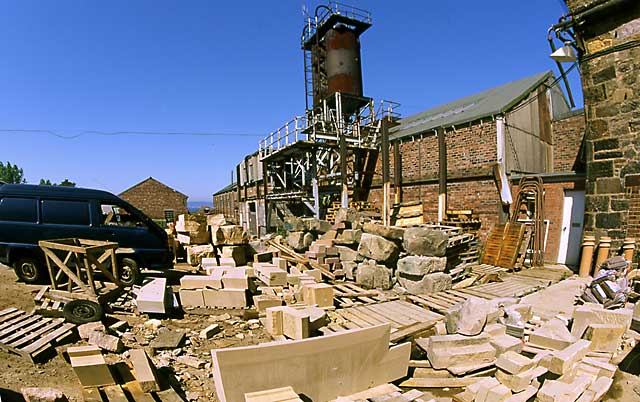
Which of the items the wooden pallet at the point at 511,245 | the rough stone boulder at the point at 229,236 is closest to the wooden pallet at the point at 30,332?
the rough stone boulder at the point at 229,236

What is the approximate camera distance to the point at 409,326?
5145mm

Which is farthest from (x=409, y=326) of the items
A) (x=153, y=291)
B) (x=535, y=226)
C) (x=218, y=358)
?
(x=535, y=226)

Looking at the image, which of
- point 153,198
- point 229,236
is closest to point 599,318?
point 229,236

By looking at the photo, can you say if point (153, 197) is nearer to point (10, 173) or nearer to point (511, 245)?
point (511, 245)

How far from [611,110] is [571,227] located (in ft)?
11.6

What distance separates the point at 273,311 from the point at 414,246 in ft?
13.7

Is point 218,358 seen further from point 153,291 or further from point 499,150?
point 499,150

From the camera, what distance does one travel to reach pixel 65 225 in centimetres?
688

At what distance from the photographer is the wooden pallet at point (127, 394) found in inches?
126

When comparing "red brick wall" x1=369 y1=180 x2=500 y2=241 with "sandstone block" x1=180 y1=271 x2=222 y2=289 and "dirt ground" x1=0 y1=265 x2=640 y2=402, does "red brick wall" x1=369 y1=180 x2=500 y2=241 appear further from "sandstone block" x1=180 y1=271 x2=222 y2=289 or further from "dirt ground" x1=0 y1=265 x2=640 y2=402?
"sandstone block" x1=180 y1=271 x2=222 y2=289

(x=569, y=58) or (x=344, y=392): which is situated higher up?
(x=569, y=58)

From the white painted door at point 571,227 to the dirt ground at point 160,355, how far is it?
898 cm

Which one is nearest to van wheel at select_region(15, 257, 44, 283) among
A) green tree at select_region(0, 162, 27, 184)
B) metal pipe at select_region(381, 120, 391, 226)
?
metal pipe at select_region(381, 120, 391, 226)

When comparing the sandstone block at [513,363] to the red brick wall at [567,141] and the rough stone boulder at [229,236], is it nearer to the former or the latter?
the rough stone boulder at [229,236]
